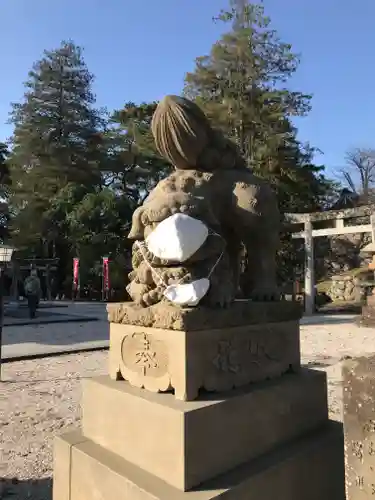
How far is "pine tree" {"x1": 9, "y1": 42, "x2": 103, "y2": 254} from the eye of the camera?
1877 cm

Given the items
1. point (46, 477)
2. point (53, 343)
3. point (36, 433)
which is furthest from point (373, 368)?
point (53, 343)

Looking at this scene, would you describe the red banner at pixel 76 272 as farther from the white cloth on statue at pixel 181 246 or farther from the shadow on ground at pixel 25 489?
the white cloth on statue at pixel 181 246

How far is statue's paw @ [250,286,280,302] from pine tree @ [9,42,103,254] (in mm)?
17857

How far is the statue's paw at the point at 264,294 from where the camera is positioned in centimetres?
207

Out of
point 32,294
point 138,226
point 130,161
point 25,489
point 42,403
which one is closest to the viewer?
point 138,226

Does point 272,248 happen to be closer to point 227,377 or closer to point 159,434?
point 227,377

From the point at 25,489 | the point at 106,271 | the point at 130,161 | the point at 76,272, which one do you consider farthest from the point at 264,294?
the point at 130,161

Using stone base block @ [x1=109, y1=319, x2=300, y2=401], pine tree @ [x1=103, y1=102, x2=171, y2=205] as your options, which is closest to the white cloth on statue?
stone base block @ [x1=109, y1=319, x2=300, y2=401]

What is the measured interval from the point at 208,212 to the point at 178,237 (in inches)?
11.5

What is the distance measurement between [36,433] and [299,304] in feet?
7.62

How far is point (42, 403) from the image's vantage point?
153 inches

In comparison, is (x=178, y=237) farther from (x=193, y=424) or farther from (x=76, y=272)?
(x=76, y=272)

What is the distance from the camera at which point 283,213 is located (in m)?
13.8

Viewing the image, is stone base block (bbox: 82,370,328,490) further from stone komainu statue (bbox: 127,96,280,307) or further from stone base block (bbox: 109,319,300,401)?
stone komainu statue (bbox: 127,96,280,307)
